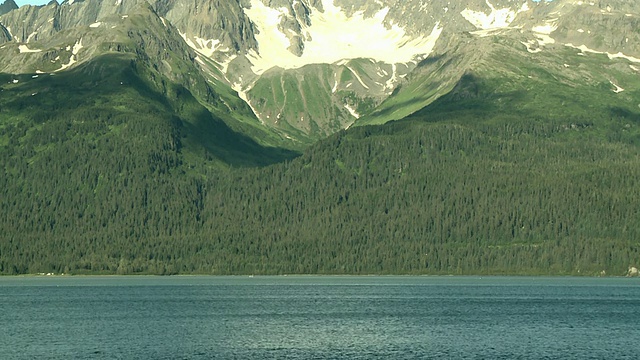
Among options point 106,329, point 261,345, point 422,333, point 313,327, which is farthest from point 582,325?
point 106,329

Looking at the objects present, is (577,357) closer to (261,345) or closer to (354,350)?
(354,350)

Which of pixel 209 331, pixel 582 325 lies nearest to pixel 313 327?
pixel 209 331

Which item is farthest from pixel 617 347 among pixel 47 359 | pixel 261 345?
pixel 47 359

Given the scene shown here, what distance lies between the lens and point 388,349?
157625mm

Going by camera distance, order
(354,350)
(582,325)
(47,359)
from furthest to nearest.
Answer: (582,325)
(354,350)
(47,359)

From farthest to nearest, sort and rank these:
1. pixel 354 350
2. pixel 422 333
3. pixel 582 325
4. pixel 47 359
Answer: pixel 582 325 < pixel 422 333 < pixel 354 350 < pixel 47 359

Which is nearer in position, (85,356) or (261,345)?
(85,356)

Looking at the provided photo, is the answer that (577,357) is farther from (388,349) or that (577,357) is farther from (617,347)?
(388,349)

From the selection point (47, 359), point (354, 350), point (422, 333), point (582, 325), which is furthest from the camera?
point (582, 325)

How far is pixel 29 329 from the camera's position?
187500mm

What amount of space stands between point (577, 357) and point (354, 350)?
32.5 m

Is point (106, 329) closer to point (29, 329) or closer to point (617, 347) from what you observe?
point (29, 329)

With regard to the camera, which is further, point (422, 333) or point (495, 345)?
point (422, 333)

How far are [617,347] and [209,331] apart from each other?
69.9m
